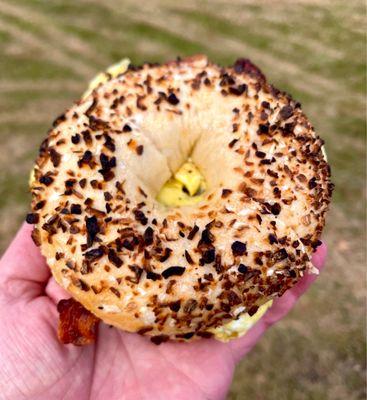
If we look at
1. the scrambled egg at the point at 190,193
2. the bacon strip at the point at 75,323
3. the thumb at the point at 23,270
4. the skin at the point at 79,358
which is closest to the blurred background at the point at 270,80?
the skin at the point at 79,358

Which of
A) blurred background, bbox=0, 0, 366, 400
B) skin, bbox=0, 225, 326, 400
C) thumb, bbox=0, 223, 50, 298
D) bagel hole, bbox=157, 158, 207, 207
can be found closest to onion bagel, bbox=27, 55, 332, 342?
bagel hole, bbox=157, 158, 207, 207

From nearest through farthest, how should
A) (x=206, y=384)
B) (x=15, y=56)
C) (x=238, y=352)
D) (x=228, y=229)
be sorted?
1. (x=228, y=229)
2. (x=206, y=384)
3. (x=238, y=352)
4. (x=15, y=56)

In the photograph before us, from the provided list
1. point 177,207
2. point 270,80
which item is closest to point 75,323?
point 177,207

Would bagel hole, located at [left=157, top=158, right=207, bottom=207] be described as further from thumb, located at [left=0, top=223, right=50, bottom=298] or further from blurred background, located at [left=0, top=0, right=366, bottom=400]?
blurred background, located at [left=0, top=0, right=366, bottom=400]

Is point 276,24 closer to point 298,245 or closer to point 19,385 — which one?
point 298,245

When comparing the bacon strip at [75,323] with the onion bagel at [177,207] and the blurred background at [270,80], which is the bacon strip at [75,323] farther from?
the blurred background at [270,80]

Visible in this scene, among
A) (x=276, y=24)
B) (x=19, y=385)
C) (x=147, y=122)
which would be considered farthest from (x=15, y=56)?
(x=19, y=385)
